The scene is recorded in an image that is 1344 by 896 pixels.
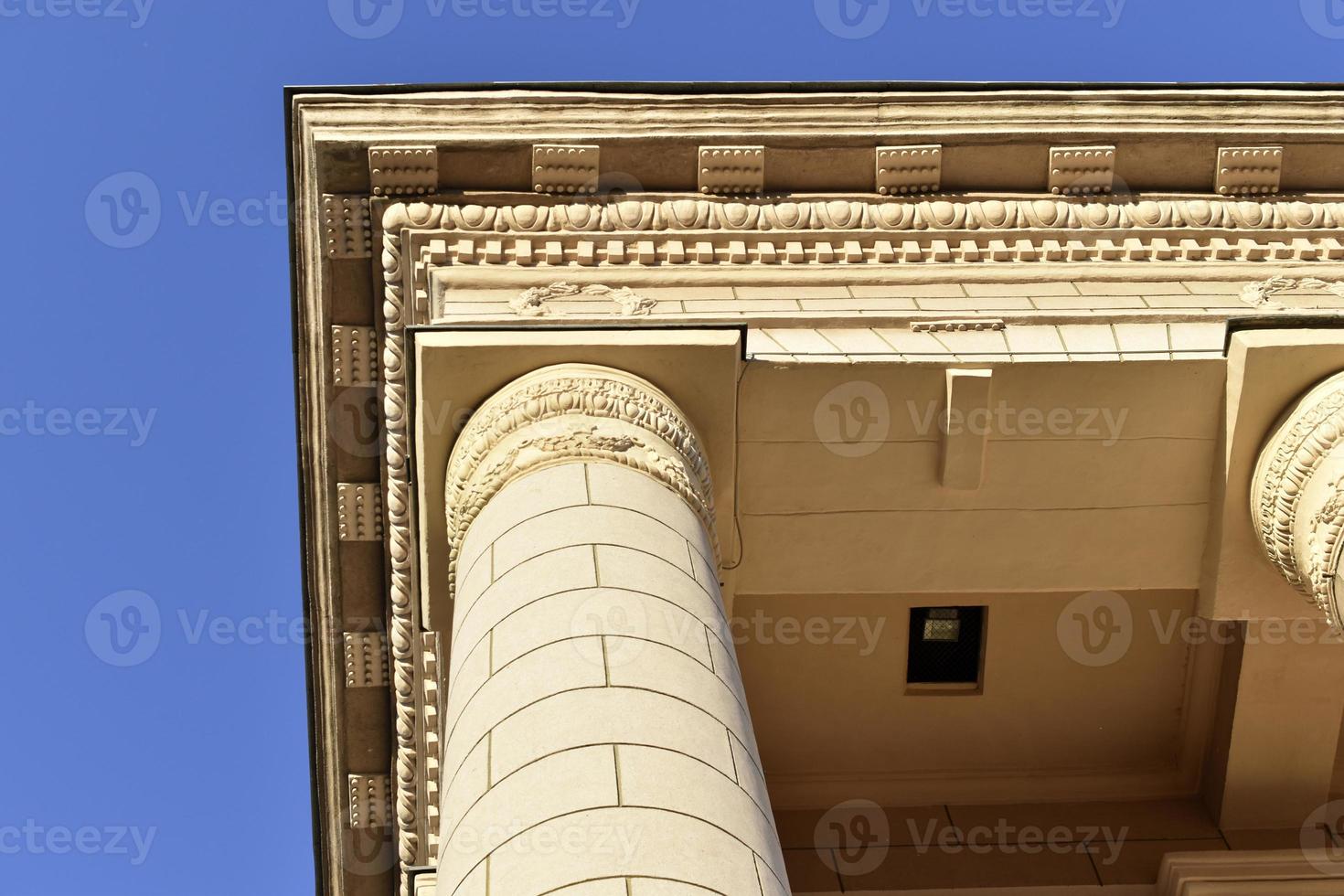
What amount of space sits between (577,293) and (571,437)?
2.51 m

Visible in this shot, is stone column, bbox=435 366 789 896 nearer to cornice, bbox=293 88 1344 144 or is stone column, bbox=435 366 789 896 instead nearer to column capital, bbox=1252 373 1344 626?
cornice, bbox=293 88 1344 144

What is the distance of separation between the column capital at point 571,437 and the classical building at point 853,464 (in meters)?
0.04

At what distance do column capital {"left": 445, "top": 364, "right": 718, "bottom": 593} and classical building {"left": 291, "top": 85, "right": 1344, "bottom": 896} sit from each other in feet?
0.12

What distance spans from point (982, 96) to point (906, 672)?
208 inches

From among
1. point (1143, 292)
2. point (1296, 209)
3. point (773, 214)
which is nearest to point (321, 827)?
point (773, 214)

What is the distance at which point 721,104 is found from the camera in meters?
13.7

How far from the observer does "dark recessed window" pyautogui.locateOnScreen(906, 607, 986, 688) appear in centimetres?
1496

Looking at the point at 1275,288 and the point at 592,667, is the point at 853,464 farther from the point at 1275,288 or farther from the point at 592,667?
the point at 592,667

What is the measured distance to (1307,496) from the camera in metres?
10.8

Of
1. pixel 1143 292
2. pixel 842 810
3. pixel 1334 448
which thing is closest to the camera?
pixel 1334 448

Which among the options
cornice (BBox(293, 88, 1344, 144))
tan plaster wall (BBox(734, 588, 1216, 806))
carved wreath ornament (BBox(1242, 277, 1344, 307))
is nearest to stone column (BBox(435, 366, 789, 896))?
cornice (BBox(293, 88, 1344, 144))

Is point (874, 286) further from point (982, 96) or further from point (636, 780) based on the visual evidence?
point (636, 780)

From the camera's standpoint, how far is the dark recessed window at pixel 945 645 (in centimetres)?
1496

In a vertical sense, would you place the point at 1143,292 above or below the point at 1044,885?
above
